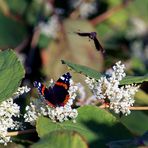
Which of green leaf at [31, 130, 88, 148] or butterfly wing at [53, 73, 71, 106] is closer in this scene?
green leaf at [31, 130, 88, 148]

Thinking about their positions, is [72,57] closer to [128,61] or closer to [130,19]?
[128,61]

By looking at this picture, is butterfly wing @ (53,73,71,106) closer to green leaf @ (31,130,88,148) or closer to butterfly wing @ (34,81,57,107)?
butterfly wing @ (34,81,57,107)

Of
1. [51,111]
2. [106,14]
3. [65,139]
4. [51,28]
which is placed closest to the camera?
[65,139]

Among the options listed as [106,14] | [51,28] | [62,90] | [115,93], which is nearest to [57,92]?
[62,90]

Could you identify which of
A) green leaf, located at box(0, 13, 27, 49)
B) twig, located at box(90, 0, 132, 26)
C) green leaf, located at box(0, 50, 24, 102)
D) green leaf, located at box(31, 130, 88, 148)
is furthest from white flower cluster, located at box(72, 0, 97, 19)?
green leaf, located at box(31, 130, 88, 148)

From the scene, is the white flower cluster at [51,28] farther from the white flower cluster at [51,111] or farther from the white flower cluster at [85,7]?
the white flower cluster at [51,111]

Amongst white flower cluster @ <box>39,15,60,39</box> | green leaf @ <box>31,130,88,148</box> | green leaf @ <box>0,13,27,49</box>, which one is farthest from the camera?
green leaf @ <box>0,13,27,49</box>

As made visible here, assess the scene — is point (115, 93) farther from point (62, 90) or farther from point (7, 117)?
point (7, 117)
